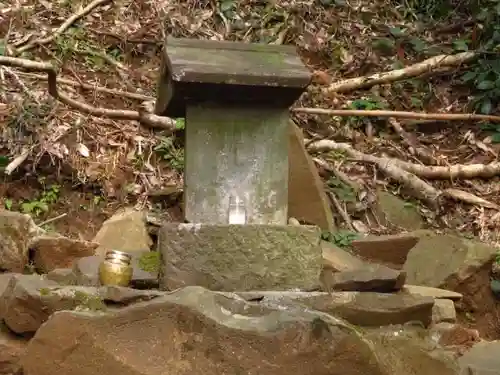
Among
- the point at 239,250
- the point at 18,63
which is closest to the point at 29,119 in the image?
the point at 18,63

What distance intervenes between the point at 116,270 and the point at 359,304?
103cm

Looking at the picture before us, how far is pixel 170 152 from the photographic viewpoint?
580cm

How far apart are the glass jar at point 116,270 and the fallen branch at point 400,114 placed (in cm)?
342

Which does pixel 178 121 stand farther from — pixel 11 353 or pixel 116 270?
pixel 11 353

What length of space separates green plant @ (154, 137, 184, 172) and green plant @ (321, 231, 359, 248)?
58.8 inches

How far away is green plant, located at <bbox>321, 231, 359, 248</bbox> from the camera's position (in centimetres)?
482

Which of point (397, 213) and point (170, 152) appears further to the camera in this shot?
point (170, 152)

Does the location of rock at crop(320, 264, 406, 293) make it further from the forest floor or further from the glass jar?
the forest floor

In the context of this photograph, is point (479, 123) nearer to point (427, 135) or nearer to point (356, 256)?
point (427, 135)

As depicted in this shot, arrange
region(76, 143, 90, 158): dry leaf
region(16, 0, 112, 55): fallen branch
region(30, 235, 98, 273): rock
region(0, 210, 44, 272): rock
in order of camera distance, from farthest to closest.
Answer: region(16, 0, 112, 55): fallen branch, region(76, 143, 90, 158): dry leaf, region(30, 235, 98, 273): rock, region(0, 210, 44, 272): rock

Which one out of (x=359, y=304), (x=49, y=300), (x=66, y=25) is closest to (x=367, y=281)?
(x=359, y=304)

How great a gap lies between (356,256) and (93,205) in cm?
205

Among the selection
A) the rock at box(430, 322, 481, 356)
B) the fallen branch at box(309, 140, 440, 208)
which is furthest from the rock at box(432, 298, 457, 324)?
the fallen branch at box(309, 140, 440, 208)

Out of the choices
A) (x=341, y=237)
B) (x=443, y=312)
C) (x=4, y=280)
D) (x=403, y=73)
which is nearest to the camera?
(x=443, y=312)
